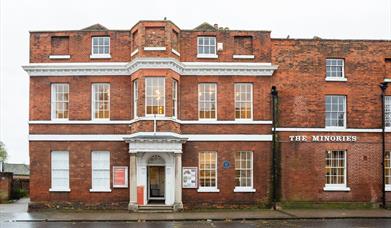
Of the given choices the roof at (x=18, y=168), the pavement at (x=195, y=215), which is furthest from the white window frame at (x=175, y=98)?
the roof at (x=18, y=168)

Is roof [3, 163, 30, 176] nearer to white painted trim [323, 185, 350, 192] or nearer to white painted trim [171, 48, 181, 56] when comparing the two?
white painted trim [171, 48, 181, 56]

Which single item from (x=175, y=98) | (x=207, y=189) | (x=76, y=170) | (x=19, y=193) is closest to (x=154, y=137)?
(x=175, y=98)

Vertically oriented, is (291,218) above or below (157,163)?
below

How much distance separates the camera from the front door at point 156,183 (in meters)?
28.5

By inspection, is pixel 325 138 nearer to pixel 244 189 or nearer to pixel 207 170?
pixel 244 189

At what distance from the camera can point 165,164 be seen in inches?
1083

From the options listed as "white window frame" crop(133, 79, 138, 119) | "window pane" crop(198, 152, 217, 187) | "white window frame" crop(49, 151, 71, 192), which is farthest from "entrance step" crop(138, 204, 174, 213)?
"white window frame" crop(133, 79, 138, 119)

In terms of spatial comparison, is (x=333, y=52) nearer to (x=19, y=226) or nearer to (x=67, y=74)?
(x=67, y=74)

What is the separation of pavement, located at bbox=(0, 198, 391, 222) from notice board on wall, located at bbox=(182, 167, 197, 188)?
175cm

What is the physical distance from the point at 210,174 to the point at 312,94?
7150mm

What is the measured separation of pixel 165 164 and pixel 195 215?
3578 millimetres

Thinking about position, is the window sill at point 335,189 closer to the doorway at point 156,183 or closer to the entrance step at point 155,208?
the entrance step at point 155,208

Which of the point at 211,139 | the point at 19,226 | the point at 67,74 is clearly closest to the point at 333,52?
the point at 211,139

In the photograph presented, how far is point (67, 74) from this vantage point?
28.5 meters
